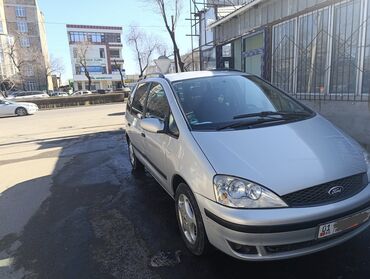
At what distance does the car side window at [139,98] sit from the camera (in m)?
4.97

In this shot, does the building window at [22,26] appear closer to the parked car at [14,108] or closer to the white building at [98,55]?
the white building at [98,55]

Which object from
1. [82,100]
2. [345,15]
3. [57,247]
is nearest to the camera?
[57,247]

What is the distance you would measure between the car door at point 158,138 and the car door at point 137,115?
0.90 feet

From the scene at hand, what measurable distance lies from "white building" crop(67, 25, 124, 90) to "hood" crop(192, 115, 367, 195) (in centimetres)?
7690

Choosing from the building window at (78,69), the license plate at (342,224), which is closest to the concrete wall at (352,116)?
the license plate at (342,224)

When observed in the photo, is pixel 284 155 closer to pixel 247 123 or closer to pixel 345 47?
pixel 247 123

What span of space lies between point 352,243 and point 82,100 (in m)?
32.1

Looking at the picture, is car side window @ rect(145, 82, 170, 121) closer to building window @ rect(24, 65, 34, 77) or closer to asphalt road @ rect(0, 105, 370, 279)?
asphalt road @ rect(0, 105, 370, 279)

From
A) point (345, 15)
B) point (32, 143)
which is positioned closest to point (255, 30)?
point (345, 15)

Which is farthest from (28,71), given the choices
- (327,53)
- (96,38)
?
(327,53)

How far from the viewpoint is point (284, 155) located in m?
2.71

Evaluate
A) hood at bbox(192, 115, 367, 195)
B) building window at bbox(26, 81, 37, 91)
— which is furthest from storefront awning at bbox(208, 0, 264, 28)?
building window at bbox(26, 81, 37, 91)

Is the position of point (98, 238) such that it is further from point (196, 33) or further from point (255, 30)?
point (196, 33)

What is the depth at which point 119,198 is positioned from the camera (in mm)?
4844
